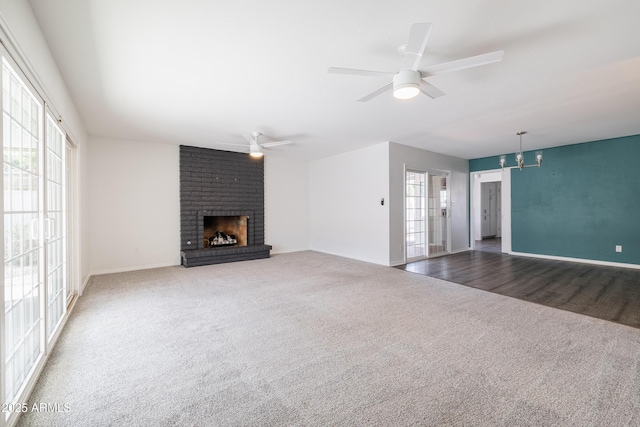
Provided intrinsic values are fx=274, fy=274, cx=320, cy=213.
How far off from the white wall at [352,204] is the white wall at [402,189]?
0.49ft

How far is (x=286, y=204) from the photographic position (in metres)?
7.54

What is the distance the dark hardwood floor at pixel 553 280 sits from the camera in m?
3.28

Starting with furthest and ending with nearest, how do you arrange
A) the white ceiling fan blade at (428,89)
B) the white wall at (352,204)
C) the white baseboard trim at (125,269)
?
the white wall at (352,204) < the white baseboard trim at (125,269) < the white ceiling fan blade at (428,89)

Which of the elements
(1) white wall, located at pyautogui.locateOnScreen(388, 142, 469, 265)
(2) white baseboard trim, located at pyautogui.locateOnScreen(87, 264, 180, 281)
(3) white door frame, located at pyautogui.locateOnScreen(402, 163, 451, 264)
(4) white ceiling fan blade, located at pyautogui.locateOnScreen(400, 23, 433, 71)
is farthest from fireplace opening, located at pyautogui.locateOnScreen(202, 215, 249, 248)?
(4) white ceiling fan blade, located at pyautogui.locateOnScreen(400, 23, 433, 71)

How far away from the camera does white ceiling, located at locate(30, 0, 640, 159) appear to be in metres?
1.93

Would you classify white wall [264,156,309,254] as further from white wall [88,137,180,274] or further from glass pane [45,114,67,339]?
glass pane [45,114,67,339]

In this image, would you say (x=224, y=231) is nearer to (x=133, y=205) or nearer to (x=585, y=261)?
(x=133, y=205)

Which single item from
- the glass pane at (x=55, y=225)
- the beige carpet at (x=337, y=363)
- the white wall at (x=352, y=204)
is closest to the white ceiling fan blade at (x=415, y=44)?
the beige carpet at (x=337, y=363)

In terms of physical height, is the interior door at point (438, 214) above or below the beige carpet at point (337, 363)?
above

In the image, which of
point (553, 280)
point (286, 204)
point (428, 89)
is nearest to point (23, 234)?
point (428, 89)

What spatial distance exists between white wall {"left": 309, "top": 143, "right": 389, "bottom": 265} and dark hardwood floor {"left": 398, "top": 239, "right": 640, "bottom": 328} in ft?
3.57

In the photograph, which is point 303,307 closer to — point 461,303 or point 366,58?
point 461,303

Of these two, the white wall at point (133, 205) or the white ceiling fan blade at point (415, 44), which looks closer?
the white ceiling fan blade at point (415, 44)

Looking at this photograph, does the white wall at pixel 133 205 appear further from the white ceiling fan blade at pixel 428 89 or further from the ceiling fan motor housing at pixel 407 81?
the white ceiling fan blade at pixel 428 89
